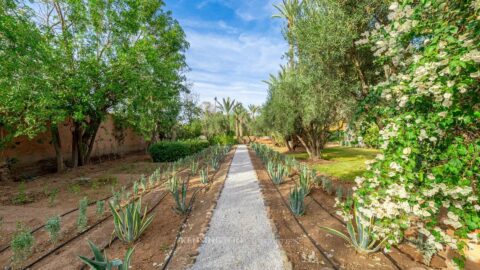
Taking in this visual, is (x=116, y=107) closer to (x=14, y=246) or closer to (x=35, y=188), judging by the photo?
(x=35, y=188)

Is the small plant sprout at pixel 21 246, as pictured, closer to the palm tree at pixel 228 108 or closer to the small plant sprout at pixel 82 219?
the small plant sprout at pixel 82 219

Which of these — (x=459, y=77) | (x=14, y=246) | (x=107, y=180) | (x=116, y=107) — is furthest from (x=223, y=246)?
(x=116, y=107)

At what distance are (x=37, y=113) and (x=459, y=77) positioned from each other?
33.0 ft

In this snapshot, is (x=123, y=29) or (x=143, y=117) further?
(x=143, y=117)

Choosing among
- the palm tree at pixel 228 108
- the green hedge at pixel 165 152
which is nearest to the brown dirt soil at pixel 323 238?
the green hedge at pixel 165 152

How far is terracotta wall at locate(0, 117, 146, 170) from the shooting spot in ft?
29.3

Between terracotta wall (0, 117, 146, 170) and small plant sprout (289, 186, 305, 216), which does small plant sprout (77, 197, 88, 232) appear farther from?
terracotta wall (0, 117, 146, 170)

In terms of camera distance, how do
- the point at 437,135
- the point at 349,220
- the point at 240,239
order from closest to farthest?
1. the point at 437,135
2. the point at 349,220
3. the point at 240,239

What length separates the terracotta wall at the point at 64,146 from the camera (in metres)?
8.94

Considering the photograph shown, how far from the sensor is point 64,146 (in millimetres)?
11422

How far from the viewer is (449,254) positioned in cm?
278

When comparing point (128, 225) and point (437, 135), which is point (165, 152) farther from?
point (437, 135)

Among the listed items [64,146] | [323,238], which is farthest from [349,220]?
[64,146]

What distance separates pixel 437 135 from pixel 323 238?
2.27 metres
